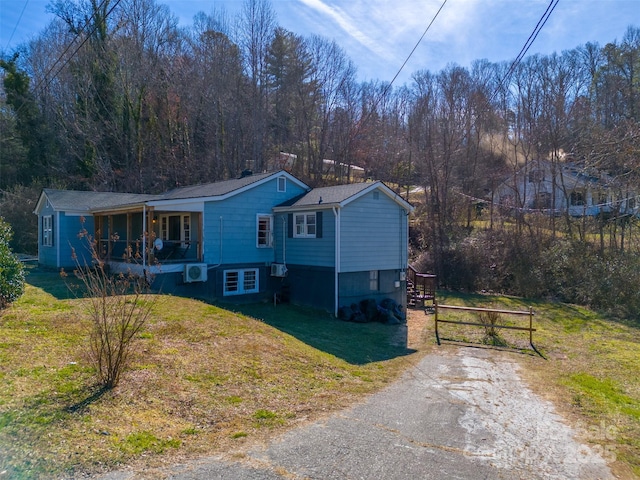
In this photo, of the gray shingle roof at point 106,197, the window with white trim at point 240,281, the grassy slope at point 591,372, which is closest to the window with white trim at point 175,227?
the gray shingle roof at point 106,197

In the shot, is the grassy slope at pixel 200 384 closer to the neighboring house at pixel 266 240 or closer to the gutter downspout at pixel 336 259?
the gutter downspout at pixel 336 259

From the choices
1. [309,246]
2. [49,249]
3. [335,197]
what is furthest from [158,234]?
[335,197]

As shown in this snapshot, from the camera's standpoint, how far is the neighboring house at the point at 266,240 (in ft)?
53.0

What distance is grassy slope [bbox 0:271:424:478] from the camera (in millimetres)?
4809

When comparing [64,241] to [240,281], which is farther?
[64,241]

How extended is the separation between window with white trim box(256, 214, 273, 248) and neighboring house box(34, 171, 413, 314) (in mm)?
40

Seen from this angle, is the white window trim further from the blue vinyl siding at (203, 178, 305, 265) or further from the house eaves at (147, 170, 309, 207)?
the blue vinyl siding at (203, 178, 305, 265)

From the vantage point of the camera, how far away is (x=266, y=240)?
60.2ft

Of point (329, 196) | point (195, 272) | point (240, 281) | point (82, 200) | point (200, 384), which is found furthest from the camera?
point (82, 200)

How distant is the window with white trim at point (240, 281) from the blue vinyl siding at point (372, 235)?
12.6 ft

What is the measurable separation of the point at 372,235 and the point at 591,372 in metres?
8.63

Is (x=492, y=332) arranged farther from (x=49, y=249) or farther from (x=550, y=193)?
(x=550, y=193)

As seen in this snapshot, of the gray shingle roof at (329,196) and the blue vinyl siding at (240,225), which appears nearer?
the gray shingle roof at (329,196)

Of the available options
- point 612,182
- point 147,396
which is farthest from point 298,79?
point 147,396
